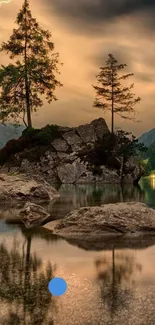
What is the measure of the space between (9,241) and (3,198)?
462 inches

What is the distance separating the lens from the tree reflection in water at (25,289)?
5.12 m

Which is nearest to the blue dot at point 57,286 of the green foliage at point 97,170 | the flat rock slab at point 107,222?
the flat rock slab at point 107,222

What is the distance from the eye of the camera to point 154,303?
555cm

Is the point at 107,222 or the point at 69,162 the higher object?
the point at 69,162

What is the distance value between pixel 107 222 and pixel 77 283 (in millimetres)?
5111

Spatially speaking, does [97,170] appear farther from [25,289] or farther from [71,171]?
[25,289]

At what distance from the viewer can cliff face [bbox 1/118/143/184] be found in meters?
48.2

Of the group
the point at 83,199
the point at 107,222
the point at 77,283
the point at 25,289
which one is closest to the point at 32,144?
the point at 83,199

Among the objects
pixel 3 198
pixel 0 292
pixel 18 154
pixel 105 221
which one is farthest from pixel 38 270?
pixel 18 154

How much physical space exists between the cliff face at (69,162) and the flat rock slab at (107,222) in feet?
114

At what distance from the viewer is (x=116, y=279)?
22.4 feet

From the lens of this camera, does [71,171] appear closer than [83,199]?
No

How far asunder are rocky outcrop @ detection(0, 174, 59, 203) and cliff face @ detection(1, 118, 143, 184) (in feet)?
75.8

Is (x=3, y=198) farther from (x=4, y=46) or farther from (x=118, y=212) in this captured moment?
(x=4, y=46)
